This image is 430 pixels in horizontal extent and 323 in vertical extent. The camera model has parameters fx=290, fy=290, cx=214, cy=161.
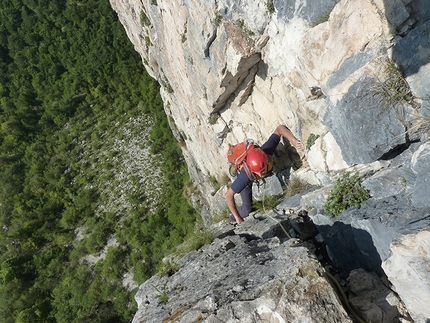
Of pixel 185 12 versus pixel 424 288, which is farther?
pixel 185 12

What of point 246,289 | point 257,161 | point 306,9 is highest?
point 306,9

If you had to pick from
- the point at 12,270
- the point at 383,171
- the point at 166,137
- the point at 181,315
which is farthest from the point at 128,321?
the point at 383,171

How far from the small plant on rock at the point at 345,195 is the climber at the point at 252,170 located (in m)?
1.99

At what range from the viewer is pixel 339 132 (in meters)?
4.79

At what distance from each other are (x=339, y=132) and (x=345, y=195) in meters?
1.03

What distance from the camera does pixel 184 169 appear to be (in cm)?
2416

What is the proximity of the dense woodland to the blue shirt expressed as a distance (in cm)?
1459

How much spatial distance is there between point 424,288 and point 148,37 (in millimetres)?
13841

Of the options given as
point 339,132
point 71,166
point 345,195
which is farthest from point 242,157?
point 71,166

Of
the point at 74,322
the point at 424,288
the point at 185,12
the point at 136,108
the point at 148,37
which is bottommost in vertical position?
the point at 74,322

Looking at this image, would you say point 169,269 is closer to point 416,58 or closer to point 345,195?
point 345,195

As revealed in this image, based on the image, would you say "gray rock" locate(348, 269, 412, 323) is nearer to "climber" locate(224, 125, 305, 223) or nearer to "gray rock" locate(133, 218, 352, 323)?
"gray rock" locate(133, 218, 352, 323)

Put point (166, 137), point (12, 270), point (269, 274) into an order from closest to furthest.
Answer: point (269, 274)
point (12, 270)
point (166, 137)

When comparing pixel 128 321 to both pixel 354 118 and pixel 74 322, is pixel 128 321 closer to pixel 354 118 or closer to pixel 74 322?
pixel 74 322
